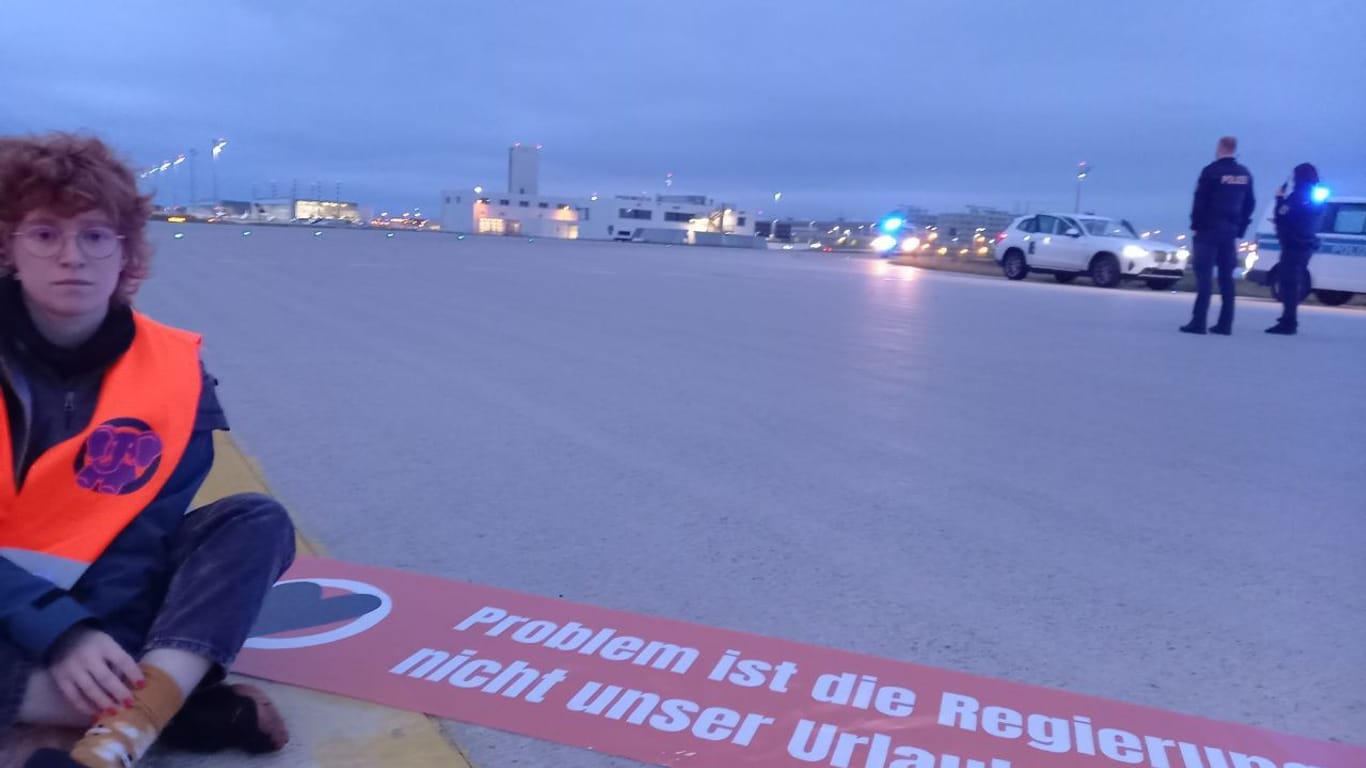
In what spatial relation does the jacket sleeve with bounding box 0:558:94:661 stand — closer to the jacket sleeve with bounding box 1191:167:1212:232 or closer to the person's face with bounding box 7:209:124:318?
the person's face with bounding box 7:209:124:318

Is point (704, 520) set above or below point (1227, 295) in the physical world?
below

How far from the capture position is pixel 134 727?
1839 millimetres

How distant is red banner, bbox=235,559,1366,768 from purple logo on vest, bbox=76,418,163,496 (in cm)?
59

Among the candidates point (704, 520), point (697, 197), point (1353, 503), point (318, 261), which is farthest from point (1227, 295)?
point (697, 197)

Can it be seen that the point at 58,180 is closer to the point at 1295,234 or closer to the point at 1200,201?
the point at 1200,201

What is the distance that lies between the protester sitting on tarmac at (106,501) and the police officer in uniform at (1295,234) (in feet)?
37.5

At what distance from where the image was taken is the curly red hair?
204 cm

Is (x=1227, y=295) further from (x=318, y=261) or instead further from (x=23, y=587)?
(x=318, y=261)

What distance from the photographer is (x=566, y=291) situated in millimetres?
13180

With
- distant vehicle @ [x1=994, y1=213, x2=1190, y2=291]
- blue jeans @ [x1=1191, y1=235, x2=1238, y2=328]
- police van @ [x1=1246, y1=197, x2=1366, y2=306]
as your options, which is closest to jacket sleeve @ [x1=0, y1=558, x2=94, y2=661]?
blue jeans @ [x1=1191, y1=235, x2=1238, y2=328]

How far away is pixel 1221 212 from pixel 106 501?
34.4 ft

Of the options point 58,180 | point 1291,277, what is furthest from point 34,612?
point 1291,277

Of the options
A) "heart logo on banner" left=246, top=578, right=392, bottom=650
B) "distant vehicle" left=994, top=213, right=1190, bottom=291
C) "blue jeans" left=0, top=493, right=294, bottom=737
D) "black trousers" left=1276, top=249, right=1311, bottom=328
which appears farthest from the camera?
"distant vehicle" left=994, top=213, right=1190, bottom=291

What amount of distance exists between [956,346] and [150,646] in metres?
7.62
